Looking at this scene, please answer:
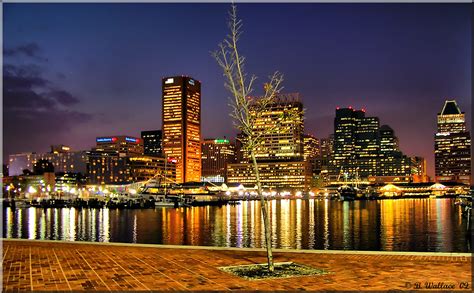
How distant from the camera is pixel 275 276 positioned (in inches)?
475

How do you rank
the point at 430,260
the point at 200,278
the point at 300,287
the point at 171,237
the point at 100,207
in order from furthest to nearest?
the point at 100,207, the point at 171,237, the point at 430,260, the point at 200,278, the point at 300,287

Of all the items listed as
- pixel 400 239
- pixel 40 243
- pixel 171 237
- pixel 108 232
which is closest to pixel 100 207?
pixel 108 232

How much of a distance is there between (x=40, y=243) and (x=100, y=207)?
11458 cm

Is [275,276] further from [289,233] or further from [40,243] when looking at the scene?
[289,233]

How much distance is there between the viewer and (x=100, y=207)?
12862 cm

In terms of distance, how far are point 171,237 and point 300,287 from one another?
36176mm

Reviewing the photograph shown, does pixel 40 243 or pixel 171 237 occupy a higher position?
pixel 40 243

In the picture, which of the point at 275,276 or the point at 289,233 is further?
the point at 289,233

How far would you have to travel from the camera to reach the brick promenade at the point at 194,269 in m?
10.8

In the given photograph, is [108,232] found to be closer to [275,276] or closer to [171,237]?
[171,237]

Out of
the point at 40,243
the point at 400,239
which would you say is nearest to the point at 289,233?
the point at 400,239

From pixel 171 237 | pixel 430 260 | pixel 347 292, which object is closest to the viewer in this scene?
pixel 347 292

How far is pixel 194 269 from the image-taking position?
41.8 ft

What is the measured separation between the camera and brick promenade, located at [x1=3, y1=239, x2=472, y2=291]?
1078 cm
